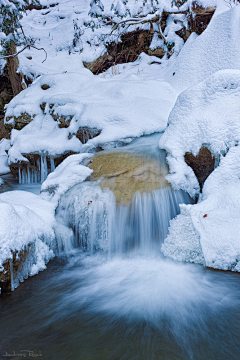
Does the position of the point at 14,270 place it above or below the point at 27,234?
below

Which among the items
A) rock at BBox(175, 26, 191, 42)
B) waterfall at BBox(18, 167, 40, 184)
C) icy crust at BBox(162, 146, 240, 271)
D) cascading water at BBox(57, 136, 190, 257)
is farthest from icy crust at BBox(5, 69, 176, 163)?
rock at BBox(175, 26, 191, 42)

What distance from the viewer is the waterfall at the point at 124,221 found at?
3.00 metres

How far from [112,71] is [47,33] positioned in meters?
5.41

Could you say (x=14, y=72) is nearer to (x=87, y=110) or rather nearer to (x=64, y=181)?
(x=87, y=110)

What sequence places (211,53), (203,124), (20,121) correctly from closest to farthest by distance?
(203,124) < (211,53) < (20,121)

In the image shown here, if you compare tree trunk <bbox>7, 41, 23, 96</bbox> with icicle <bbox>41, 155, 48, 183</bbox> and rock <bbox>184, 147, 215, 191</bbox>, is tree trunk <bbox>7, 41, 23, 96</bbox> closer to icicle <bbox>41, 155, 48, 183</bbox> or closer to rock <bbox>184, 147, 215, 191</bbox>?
icicle <bbox>41, 155, 48, 183</bbox>

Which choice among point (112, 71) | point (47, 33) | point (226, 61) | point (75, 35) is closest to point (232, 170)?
point (226, 61)

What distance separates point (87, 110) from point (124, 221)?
3.02 meters

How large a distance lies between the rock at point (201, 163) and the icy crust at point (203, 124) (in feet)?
0.20

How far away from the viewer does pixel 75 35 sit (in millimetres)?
10758

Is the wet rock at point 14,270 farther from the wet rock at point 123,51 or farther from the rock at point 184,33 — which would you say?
the wet rock at point 123,51

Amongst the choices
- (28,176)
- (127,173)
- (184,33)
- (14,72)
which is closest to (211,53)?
(184,33)

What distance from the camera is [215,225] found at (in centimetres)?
244

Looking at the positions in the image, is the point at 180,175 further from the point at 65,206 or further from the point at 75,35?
the point at 75,35
